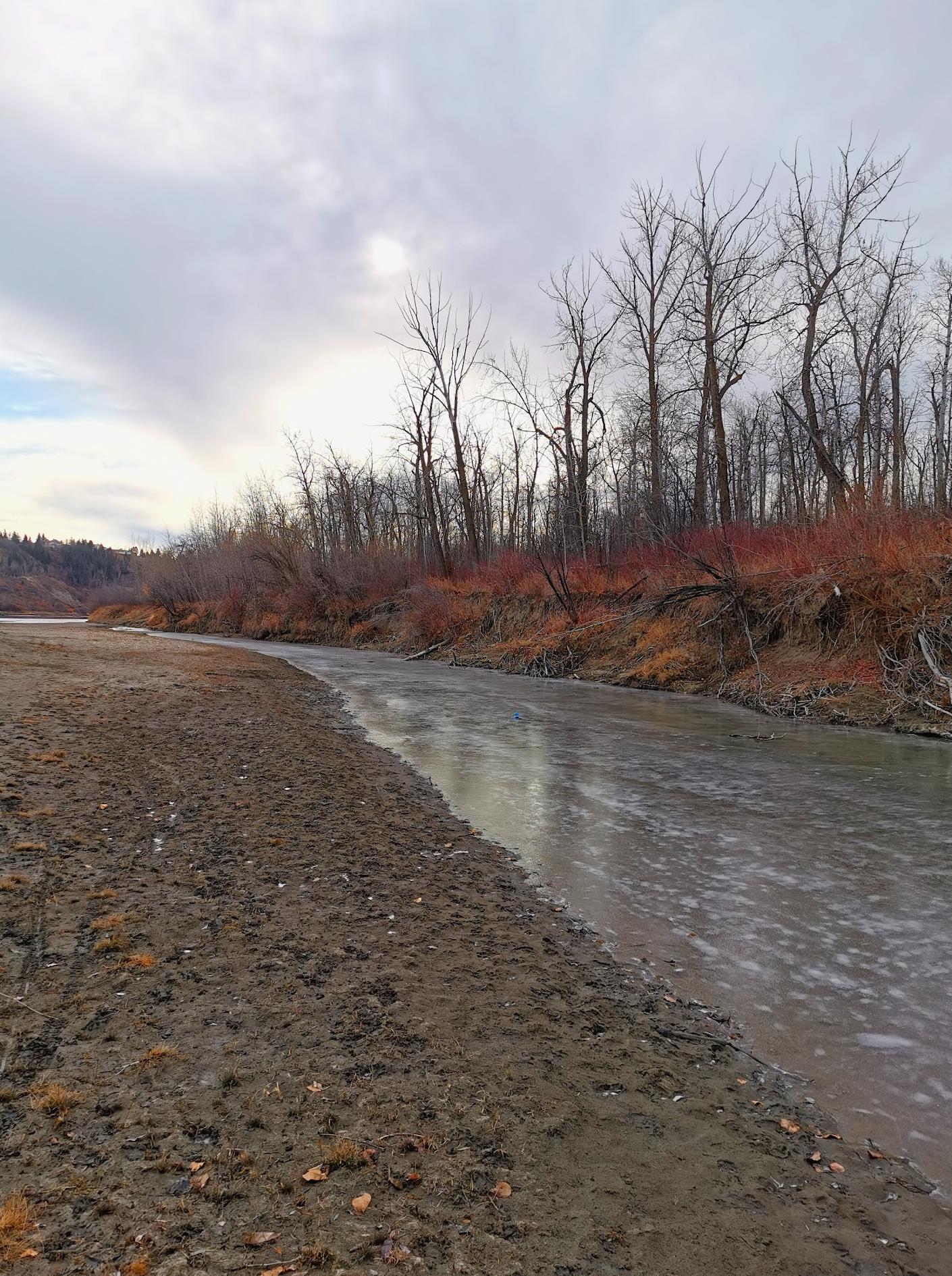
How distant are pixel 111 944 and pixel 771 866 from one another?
4.05m

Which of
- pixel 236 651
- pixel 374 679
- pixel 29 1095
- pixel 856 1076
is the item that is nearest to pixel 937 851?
pixel 856 1076

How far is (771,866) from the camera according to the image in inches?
191

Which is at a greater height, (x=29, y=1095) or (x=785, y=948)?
(x=29, y=1095)

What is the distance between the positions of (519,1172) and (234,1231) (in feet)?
2.57

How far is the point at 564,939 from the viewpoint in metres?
3.71

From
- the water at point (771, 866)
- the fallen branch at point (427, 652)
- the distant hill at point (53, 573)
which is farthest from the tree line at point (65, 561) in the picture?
the water at point (771, 866)

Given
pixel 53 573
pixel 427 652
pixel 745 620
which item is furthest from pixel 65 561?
pixel 745 620

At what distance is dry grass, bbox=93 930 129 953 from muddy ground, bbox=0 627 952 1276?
0.02m

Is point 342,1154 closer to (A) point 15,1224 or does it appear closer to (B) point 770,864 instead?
(A) point 15,1224

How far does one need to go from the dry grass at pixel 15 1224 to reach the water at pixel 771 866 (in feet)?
7.98

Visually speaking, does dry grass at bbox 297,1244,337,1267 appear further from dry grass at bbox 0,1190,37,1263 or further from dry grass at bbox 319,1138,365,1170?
dry grass at bbox 0,1190,37,1263

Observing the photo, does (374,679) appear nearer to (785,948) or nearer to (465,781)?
(465,781)

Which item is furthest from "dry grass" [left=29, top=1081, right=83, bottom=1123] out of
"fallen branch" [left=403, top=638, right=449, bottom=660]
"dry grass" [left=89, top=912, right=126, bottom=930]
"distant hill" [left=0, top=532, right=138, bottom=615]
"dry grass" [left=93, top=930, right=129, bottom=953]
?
"distant hill" [left=0, top=532, right=138, bottom=615]

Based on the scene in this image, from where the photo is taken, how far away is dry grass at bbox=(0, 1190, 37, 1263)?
5.30ft
